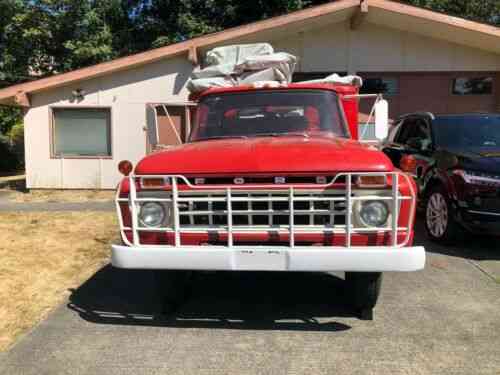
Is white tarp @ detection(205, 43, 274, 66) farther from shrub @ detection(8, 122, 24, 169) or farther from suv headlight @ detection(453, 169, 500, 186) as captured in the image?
shrub @ detection(8, 122, 24, 169)

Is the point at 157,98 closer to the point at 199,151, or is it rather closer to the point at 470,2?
the point at 199,151

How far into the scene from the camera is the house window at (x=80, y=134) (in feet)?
37.8

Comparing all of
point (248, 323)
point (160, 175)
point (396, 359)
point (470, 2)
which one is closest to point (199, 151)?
point (160, 175)

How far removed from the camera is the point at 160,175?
3.37 meters

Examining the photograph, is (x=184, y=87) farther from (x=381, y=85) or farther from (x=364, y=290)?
(x=364, y=290)

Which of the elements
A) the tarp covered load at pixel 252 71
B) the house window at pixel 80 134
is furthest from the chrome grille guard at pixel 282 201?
the house window at pixel 80 134

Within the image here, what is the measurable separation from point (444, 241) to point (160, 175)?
166 inches

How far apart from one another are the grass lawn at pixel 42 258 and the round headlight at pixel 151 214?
140 centimetres

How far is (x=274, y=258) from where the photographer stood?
3.23 m

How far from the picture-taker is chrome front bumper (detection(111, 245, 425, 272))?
A: 10.3 ft

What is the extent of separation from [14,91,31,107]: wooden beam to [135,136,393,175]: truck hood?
28.7ft

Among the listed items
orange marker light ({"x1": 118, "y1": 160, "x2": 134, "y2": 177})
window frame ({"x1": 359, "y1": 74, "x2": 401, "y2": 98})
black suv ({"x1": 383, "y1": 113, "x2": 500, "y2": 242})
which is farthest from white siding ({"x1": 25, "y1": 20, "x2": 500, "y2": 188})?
orange marker light ({"x1": 118, "y1": 160, "x2": 134, "y2": 177})

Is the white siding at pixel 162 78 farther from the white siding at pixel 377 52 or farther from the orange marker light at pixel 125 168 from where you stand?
the orange marker light at pixel 125 168

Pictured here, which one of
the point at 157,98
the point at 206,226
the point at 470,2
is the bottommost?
the point at 206,226
